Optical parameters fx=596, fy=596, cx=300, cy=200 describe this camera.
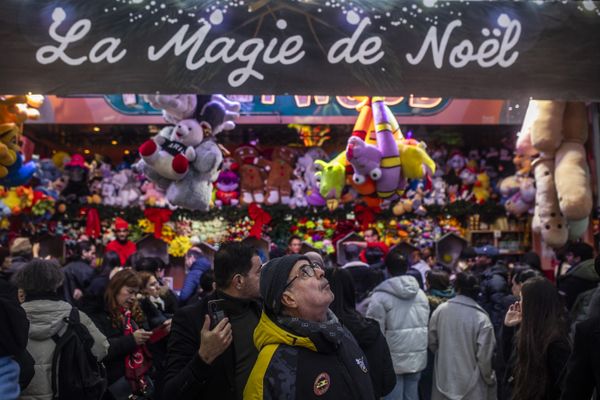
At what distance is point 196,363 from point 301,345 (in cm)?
44

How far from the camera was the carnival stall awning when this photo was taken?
2.85 metres

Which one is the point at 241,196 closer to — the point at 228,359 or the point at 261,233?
the point at 261,233

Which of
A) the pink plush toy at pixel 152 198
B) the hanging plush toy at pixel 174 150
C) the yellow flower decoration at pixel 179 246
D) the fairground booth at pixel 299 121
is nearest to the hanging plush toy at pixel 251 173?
the fairground booth at pixel 299 121

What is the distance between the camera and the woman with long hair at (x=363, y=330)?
330 cm

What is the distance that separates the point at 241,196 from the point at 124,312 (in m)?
6.01

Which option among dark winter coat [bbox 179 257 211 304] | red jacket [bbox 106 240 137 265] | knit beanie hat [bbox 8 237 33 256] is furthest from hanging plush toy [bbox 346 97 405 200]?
red jacket [bbox 106 240 137 265]

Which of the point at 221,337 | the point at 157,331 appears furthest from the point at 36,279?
the point at 221,337

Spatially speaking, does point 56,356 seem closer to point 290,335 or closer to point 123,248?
point 290,335

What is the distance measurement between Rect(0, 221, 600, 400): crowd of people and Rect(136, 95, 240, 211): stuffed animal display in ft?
2.20

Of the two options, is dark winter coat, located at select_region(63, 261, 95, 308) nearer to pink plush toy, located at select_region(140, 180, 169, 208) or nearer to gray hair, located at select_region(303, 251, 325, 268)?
pink plush toy, located at select_region(140, 180, 169, 208)

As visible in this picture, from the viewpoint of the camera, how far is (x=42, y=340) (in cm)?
304

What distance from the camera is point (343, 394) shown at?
72.0 inches

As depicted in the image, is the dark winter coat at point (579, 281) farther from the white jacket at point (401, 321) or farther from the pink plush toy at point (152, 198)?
the pink plush toy at point (152, 198)

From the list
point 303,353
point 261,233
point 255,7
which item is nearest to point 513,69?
point 255,7
